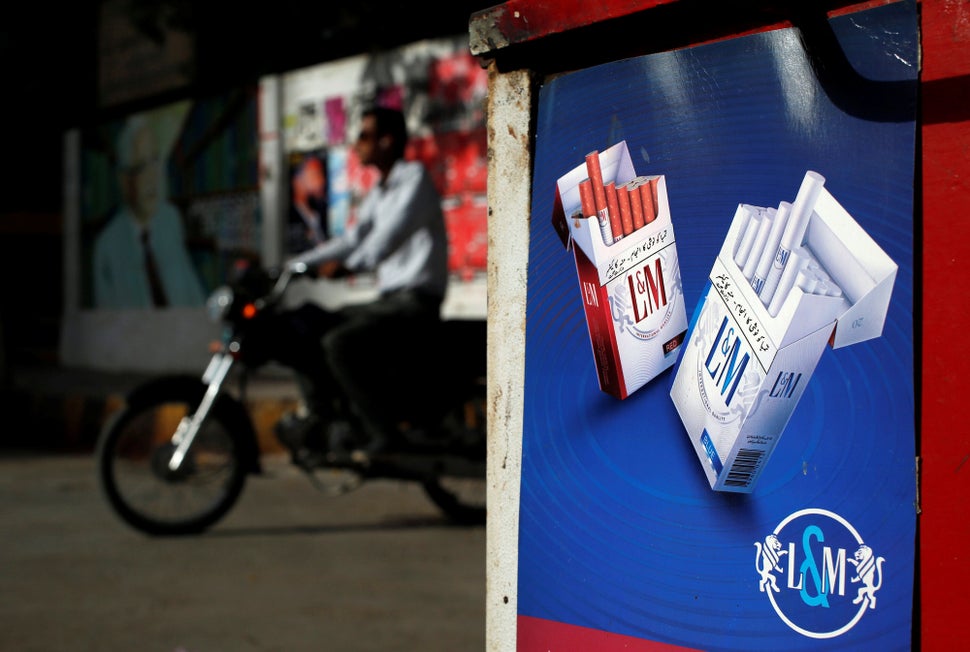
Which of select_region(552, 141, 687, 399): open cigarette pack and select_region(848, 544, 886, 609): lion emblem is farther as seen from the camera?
select_region(552, 141, 687, 399): open cigarette pack

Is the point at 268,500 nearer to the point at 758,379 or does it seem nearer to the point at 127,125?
the point at 758,379

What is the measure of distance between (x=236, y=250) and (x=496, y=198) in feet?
30.5

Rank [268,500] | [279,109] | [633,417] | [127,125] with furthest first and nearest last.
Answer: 1. [127,125]
2. [279,109]
3. [268,500]
4. [633,417]

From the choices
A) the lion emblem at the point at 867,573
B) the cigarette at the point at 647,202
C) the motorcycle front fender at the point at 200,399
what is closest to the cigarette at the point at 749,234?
the cigarette at the point at 647,202

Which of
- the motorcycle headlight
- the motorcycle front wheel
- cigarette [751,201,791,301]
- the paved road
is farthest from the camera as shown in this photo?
the motorcycle headlight

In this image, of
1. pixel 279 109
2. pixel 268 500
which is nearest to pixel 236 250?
pixel 279 109

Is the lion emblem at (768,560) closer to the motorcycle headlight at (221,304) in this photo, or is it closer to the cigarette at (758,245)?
the cigarette at (758,245)

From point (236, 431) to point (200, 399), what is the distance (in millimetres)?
202

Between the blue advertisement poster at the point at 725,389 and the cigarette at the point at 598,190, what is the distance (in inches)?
0.5

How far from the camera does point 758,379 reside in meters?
1.40

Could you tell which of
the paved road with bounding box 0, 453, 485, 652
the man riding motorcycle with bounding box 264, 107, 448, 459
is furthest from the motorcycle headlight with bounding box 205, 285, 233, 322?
the paved road with bounding box 0, 453, 485, 652

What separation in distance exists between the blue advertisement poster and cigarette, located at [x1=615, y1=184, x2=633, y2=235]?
38 mm

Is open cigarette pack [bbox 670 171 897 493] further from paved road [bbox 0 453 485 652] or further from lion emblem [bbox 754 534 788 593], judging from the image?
paved road [bbox 0 453 485 652]

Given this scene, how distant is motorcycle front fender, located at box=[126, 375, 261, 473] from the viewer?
4.99 meters
